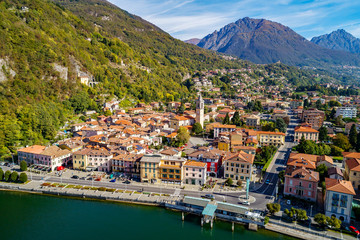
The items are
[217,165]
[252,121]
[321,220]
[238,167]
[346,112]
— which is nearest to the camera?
[321,220]

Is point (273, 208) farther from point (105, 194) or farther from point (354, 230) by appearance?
point (105, 194)

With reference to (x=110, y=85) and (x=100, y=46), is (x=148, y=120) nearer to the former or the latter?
→ (x=110, y=85)

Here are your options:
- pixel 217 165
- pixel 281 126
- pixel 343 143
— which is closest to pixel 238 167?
pixel 217 165

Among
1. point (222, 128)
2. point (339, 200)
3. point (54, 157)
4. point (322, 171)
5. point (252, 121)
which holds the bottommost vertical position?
point (339, 200)

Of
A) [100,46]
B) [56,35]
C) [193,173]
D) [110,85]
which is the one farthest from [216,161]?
[100,46]

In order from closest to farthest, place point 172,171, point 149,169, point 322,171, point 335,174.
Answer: point 335,174 → point 322,171 → point 172,171 → point 149,169

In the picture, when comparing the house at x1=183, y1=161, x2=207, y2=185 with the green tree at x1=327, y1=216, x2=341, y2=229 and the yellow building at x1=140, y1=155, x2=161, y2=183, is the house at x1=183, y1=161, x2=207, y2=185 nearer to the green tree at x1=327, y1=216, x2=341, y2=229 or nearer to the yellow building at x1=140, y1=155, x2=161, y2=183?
the yellow building at x1=140, y1=155, x2=161, y2=183

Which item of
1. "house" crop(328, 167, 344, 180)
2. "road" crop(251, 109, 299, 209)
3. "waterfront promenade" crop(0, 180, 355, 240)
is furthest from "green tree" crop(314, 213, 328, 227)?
"house" crop(328, 167, 344, 180)
